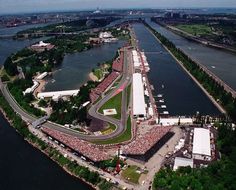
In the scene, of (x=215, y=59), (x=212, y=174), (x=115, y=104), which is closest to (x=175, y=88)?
(x=115, y=104)

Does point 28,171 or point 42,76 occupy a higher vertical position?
point 42,76

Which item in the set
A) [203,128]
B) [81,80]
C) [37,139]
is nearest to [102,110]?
[37,139]

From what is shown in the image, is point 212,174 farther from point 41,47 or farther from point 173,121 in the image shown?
point 41,47

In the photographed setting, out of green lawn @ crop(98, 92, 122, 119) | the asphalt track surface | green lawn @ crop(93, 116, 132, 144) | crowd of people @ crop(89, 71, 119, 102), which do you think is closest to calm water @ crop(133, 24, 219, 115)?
green lawn @ crop(98, 92, 122, 119)

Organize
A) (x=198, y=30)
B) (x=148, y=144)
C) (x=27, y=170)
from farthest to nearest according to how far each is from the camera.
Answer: (x=198, y=30), (x=148, y=144), (x=27, y=170)

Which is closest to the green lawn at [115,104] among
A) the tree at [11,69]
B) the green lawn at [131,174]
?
the green lawn at [131,174]
